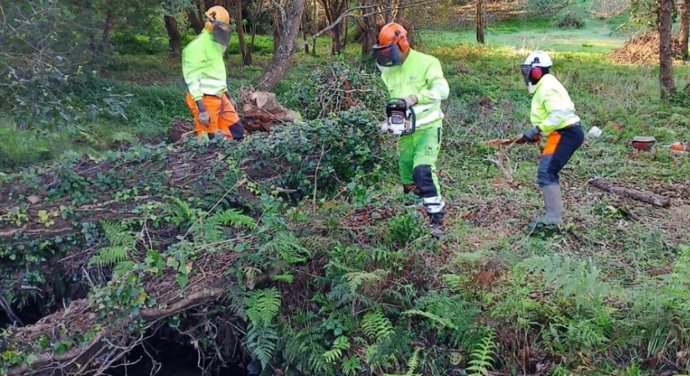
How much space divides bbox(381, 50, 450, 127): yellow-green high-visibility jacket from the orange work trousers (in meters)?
2.50

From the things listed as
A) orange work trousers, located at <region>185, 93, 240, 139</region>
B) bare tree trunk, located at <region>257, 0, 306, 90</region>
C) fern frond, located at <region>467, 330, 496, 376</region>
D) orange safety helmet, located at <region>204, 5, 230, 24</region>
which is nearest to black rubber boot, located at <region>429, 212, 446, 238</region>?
fern frond, located at <region>467, 330, 496, 376</region>

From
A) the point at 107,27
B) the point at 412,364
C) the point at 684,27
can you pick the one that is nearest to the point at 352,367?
the point at 412,364

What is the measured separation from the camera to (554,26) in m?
29.1

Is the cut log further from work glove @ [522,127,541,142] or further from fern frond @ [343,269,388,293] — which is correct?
fern frond @ [343,269,388,293]

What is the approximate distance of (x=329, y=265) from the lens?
5477mm

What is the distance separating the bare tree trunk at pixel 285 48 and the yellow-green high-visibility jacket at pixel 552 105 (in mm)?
7069

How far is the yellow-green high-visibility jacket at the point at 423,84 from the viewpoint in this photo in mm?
6281

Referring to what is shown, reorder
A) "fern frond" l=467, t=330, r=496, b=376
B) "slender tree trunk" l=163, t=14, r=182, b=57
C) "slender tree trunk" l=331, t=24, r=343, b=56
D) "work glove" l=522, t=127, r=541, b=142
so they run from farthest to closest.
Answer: "slender tree trunk" l=331, t=24, r=343, b=56 < "slender tree trunk" l=163, t=14, r=182, b=57 < "work glove" l=522, t=127, r=541, b=142 < "fern frond" l=467, t=330, r=496, b=376

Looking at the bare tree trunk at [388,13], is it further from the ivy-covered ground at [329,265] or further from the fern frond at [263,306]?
the fern frond at [263,306]

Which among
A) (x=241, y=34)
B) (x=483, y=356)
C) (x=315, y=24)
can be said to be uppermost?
(x=315, y=24)

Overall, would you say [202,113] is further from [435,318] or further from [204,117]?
[435,318]

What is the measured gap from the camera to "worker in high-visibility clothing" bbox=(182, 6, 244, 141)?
773cm

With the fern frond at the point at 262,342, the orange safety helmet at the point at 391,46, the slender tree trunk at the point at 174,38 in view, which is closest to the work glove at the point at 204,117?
the orange safety helmet at the point at 391,46

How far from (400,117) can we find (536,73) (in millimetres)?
1405
